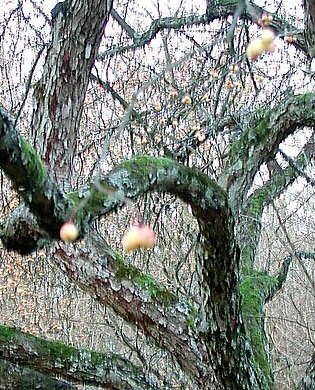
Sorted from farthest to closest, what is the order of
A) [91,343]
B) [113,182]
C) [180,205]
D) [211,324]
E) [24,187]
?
[91,343], [180,205], [211,324], [113,182], [24,187]

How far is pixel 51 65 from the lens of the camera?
2.43 m

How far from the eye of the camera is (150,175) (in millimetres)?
1588

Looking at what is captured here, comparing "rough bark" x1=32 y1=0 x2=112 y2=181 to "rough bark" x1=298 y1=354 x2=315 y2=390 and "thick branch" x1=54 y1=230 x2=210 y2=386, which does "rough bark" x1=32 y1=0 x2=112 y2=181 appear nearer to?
"thick branch" x1=54 y1=230 x2=210 y2=386


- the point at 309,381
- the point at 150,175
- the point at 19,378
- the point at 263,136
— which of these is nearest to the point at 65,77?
the point at 263,136

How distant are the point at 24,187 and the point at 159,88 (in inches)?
84.1

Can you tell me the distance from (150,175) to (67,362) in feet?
3.75

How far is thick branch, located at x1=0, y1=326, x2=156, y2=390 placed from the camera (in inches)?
97.7

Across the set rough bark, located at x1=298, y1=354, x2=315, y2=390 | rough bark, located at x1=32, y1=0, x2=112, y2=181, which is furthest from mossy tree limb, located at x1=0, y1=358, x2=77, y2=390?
rough bark, located at x1=298, y1=354, x2=315, y2=390

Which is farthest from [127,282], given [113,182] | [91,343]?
[91,343]

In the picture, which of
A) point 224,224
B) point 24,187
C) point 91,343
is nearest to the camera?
point 24,187

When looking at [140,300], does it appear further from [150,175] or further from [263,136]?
[150,175]

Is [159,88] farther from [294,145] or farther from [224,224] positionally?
[224,224]

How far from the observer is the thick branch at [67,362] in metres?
2.48

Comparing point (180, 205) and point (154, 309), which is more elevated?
point (180, 205)
